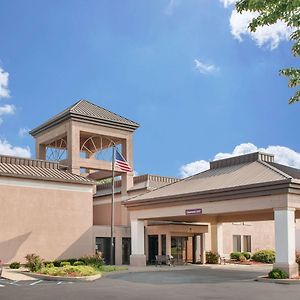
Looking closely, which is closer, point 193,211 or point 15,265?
point 15,265

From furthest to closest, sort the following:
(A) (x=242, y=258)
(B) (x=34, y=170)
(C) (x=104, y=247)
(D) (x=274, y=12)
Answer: (A) (x=242, y=258)
(C) (x=104, y=247)
(B) (x=34, y=170)
(D) (x=274, y=12)

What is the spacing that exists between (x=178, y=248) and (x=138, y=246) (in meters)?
5.84

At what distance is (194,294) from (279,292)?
3711 mm

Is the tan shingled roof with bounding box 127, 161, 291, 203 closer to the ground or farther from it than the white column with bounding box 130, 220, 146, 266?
farther from it

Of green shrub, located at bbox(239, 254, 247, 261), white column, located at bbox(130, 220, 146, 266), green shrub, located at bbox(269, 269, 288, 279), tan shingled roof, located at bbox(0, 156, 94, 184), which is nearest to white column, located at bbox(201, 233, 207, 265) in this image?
green shrub, located at bbox(239, 254, 247, 261)

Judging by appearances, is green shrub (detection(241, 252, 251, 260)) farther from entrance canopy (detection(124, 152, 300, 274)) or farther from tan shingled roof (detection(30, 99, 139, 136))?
tan shingled roof (detection(30, 99, 139, 136))

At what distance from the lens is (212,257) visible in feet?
137

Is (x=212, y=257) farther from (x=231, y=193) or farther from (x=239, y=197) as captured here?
(x=239, y=197)

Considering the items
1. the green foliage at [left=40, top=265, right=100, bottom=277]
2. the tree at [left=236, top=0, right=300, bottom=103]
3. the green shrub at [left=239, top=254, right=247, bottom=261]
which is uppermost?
the tree at [left=236, top=0, right=300, bottom=103]

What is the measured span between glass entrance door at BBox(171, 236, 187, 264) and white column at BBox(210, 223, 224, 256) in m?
2.39

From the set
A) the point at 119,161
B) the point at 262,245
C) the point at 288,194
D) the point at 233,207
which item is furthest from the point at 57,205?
the point at 262,245

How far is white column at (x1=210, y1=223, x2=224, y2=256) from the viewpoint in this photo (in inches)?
1674

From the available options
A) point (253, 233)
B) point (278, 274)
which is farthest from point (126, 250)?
point (278, 274)

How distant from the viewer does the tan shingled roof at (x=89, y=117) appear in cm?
4153
